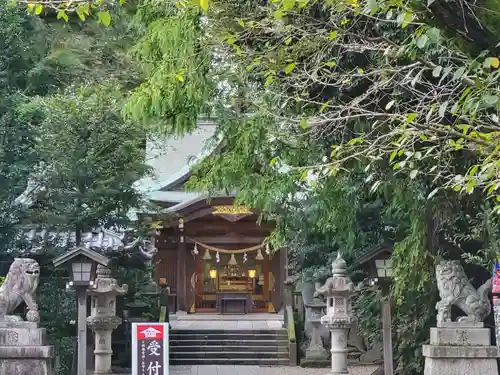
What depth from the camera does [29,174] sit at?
13.1 meters

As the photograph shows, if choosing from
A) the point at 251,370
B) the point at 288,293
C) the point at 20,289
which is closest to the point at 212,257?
the point at 288,293

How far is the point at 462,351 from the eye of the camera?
895 cm

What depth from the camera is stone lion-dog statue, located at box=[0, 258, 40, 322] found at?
33.0 feet

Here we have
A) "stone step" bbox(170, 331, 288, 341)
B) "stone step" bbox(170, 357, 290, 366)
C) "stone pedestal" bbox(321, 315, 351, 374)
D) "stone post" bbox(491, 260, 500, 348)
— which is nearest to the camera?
"stone post" bbox(491, 260, 500, 348)

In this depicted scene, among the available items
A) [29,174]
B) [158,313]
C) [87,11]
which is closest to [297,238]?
[158,313]

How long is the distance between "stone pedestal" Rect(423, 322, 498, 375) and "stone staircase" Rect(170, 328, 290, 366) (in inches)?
318

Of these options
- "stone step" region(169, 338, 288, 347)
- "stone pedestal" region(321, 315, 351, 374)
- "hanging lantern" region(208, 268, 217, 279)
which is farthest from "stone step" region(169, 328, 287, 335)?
"hanging lantern" region(208, 268, 217, 279)

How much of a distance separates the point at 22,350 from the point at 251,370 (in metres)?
6.89

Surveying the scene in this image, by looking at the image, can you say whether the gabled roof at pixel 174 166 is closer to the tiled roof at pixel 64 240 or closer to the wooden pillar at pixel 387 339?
→ the tiled roof at pixel 64 240

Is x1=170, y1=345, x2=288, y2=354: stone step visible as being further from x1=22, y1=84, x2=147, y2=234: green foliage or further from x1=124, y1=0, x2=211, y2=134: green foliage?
x1=124, y1=0, x2=211, y2=134: green foliage

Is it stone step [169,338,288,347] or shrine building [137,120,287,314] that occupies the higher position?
shrine building [137,120,287,314]

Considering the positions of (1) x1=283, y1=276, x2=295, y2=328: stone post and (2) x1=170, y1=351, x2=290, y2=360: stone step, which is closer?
(2) x1=170, y1=351, x2=290, y2=360: stone step

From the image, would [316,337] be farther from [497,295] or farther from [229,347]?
[497,295]

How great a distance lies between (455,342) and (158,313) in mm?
9599
